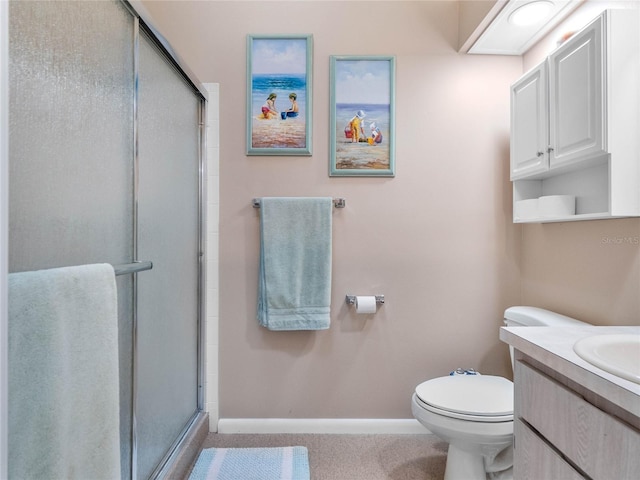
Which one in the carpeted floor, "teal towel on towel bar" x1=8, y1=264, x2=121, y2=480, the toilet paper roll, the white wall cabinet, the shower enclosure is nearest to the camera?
"teal towel on towel bar" x1=8, y1=264, x2=121, y2=480

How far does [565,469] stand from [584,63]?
1.26 metres

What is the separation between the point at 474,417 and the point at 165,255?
132 cm

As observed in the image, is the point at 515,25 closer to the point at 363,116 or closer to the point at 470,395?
the point at 363,116

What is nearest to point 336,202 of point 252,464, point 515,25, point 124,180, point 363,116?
point 363,116

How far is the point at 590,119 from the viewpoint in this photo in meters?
1.19

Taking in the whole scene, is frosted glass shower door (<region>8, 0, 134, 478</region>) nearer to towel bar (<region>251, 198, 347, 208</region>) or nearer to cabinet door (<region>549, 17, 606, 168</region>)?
towel bar (<region>251, 198, 347, 208</region>)

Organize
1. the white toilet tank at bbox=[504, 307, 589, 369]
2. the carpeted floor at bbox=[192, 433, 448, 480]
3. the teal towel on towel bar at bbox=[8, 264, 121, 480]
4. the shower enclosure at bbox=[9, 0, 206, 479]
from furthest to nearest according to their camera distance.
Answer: the carpeted floor at bbox=[192, 433, 448, 480] < the white toilet tank at bbox=[504, 307, 589, 369] < the shower enclosure at bbox=[9, 0, 206, 479] < the teal towel on towel bar at bbox=[8, 264, 121, 480]

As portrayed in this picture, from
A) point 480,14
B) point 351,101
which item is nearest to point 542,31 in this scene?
point 480,14

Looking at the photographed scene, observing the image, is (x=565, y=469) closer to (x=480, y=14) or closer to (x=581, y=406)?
(x=581, y=406)

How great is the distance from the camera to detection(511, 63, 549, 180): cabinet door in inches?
56.4

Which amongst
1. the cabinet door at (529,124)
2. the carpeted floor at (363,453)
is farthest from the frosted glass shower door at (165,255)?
the cabinet door at (529,124)

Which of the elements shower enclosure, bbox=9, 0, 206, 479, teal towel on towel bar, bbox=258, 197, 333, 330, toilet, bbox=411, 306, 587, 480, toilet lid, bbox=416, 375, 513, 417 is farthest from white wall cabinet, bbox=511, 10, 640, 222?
shower enclosure, bbox=9, 0, 206, 479

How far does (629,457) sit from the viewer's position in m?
0.66

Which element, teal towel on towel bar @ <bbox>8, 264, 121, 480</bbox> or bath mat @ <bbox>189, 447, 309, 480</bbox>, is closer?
teal towel on towel bar @ <bbox>8, 264, 121, 480</bbox>
